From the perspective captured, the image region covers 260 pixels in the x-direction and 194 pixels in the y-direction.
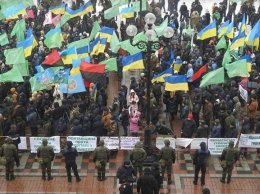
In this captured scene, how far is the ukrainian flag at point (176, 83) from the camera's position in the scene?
1834 cm

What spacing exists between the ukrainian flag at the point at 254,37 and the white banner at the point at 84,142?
8931 millimetres

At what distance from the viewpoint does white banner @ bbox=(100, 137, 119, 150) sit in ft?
54.0

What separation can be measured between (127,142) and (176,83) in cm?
329

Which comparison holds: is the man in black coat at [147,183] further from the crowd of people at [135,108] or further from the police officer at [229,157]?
the police officer at [229,157]

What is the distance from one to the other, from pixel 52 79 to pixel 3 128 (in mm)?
2957

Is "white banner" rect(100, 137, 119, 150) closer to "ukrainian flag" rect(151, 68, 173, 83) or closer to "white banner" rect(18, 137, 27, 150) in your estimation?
"white banner" rect(18, 137, 27, 150)

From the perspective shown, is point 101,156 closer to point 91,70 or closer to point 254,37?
point 91,70

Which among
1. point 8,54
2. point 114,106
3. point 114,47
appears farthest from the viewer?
point 114,47

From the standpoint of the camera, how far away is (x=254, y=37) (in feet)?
69.4

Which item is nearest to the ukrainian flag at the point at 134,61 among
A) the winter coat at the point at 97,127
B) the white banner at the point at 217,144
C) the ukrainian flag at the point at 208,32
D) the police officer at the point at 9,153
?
the winter coat at the point at 97,127

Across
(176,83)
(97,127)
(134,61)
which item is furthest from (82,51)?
(97,127)

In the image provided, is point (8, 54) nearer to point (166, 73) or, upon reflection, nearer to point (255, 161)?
point (166, 73)

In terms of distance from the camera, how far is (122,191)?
12867 mm

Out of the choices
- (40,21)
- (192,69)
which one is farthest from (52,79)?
Answer: (40,21)
